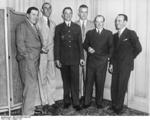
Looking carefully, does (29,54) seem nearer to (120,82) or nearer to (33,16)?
(33,16)

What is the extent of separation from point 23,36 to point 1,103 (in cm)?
87

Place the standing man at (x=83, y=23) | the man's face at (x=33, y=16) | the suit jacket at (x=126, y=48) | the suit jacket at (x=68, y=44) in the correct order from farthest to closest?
the standing man at (x=83, y=23), the suit jacket at (x=68, y=44), the suit jacket at (x=126, y=48), the man's face at (x=33, y=16)

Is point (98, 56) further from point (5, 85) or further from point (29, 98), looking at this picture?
point (5, 85)

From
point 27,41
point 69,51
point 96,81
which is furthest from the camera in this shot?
point 96,81

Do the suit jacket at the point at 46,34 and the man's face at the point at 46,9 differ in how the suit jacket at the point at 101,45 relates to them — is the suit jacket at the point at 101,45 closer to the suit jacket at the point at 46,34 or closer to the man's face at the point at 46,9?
the suit jacket at the point at 46,34

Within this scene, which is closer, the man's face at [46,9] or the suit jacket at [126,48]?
the suit jacket at [126,48]

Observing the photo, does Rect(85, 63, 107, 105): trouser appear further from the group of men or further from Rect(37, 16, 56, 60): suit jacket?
Rect(37, 16, 56, 60): suit jacket

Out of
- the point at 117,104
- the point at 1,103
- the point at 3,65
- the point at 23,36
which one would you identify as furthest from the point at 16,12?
the point at 117,104

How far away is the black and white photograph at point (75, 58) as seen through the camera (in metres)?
2.85

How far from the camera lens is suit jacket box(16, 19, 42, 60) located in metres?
2.71

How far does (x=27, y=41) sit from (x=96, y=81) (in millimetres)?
1021

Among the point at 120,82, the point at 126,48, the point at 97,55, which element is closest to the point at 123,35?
the point at 126,48

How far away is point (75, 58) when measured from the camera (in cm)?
306

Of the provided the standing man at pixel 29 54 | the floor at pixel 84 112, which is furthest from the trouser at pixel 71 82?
the standing man at pixel 29 54
